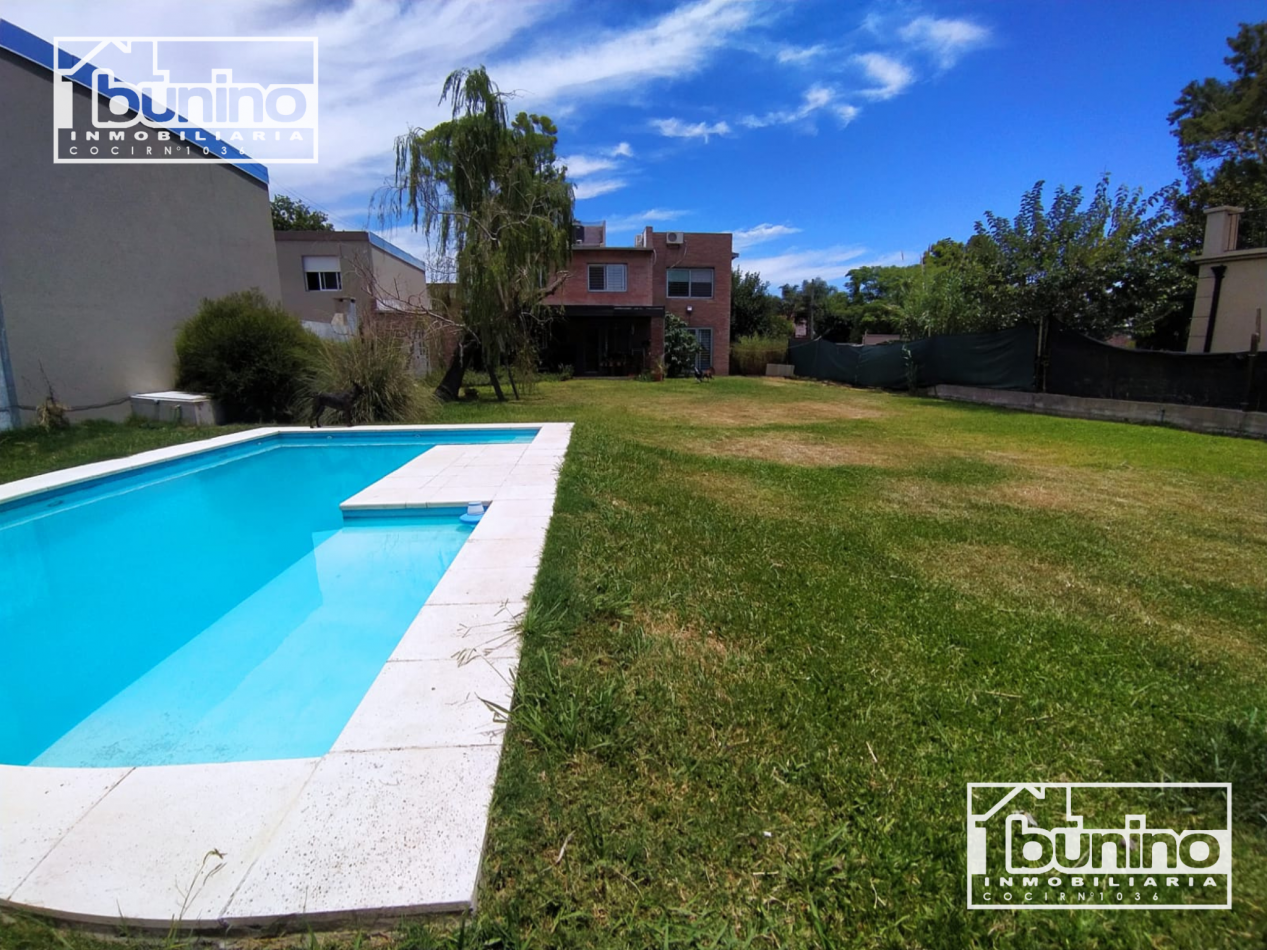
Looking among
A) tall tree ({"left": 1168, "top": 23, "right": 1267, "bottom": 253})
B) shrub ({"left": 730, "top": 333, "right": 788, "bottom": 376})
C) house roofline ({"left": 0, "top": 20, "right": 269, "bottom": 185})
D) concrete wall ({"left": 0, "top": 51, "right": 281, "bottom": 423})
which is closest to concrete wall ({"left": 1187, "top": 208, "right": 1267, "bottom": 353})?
tall tree ({"left": 1168, "top": 23, "right": 1267, "bottom": 253})

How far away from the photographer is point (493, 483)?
5.60 meters

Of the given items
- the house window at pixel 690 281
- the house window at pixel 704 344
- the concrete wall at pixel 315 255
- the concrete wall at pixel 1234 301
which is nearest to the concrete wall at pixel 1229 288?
the concrete wall at pixel 1234 301

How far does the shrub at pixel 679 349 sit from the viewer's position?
22.8m

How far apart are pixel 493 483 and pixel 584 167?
13.4 metres

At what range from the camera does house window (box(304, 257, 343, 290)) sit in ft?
70.3

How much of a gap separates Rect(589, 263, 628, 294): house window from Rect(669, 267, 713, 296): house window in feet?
7.35

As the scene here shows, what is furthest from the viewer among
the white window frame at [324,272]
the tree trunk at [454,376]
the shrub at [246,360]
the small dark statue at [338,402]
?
the white window frame at [324,272]

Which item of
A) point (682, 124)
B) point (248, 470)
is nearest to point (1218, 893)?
point (248, 470)

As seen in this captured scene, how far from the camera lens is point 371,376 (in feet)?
32.5

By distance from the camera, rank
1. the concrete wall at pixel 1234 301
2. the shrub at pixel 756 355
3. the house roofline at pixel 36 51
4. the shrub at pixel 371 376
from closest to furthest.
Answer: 1. the house roofline at pixel 36 51
2. the shrub at pixel 371 376
3. the concrete wall at pixel 1234 301
4. the shrub at pixel 756 355

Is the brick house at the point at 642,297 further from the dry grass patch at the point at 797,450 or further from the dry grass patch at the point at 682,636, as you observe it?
the dry grass patch at the point at 682,636

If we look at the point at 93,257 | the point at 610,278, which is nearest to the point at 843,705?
the point at 93,257

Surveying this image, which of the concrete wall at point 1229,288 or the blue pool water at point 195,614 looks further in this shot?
the concrete wall at point 1229,288

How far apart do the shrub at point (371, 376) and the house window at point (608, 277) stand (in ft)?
48.4
